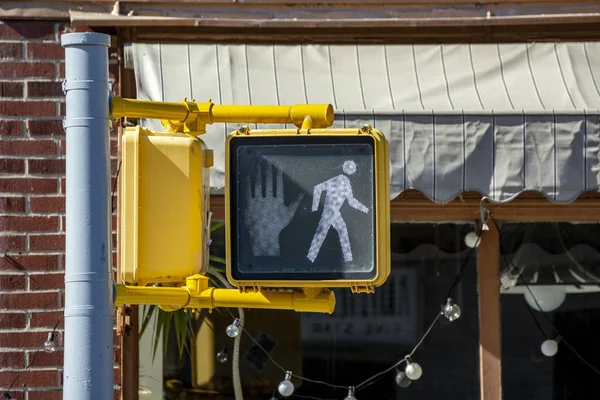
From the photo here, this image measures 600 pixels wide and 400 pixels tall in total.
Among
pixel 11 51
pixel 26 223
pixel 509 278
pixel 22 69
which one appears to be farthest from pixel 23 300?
pixel 509 278

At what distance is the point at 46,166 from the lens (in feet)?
20.5

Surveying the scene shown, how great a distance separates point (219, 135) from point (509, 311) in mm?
2239

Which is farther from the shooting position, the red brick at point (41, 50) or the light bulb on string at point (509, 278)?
the light bulb on string at point (509, 278)

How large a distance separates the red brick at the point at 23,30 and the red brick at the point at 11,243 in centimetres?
118

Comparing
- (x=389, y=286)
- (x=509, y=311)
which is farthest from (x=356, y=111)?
(x=509, y=311)

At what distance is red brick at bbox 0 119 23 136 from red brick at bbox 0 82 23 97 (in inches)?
6.3

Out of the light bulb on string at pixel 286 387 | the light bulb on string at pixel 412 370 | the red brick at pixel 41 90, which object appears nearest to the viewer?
the red brick at pixel 41 90

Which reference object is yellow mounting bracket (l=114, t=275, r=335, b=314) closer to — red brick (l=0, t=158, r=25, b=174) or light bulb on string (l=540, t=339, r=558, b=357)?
red brick (l=0, t=158, r=25, b=174)

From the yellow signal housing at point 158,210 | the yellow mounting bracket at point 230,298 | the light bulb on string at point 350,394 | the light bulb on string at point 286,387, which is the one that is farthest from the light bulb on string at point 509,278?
the yellow signal housing at point 158,210

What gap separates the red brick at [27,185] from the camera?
620cm

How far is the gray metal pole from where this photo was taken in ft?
9.31

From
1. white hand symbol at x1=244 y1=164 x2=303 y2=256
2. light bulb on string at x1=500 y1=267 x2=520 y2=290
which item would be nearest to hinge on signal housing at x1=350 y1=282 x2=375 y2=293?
white hand symbol at x1=244 y1=164 x2=303 y2=256

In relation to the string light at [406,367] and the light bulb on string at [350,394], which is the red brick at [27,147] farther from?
the light bulb on string at [350,394]

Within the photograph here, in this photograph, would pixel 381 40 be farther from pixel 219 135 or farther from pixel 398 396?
pixel 398 396
